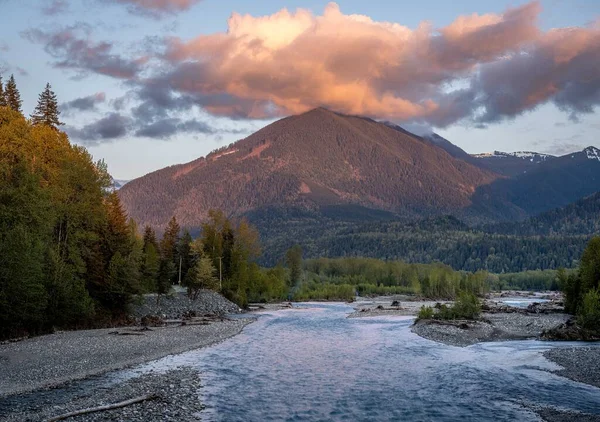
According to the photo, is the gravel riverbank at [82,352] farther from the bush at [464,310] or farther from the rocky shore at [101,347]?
the bush at [464,310]

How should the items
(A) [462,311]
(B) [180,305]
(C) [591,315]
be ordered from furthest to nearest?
1. (B) [180,305]
2. (A) [462,311]
3. (C) [591,315]

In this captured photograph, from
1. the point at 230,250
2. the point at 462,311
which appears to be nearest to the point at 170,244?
the point at 230,250

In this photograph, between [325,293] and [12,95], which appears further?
[325,293]

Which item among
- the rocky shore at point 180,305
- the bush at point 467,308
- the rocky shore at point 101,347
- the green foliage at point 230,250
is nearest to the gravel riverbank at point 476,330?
the bush at point 467,308

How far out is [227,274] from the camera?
106062mm

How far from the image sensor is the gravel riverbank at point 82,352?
99.0ft

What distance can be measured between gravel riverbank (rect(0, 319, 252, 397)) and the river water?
2.64 metres

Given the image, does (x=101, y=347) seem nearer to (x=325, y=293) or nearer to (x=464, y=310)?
(x=464, y=310)

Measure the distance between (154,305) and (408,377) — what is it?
50.5 meters

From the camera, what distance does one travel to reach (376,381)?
3209cm

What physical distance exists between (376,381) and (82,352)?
21.6 m

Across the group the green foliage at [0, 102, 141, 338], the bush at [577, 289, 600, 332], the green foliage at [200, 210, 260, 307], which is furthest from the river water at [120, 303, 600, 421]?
the green foliage at [200, 210, 260, 307]

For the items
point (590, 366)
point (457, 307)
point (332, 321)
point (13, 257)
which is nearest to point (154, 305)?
point (332, 321)

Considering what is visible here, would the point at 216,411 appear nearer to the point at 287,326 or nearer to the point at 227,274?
the point at 287,326
